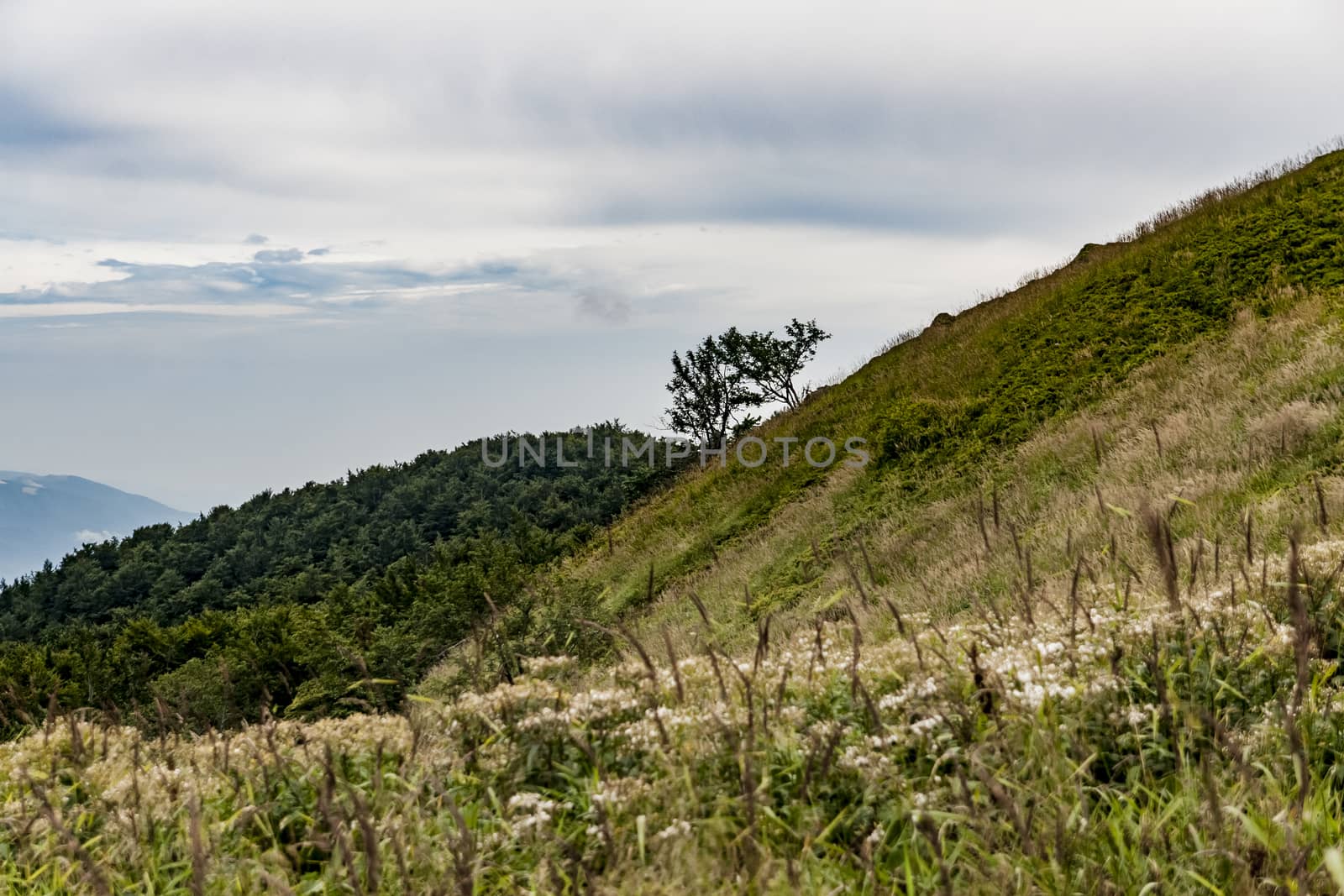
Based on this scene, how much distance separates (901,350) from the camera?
25328 mm

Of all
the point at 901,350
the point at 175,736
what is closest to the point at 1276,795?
the point at 175,736

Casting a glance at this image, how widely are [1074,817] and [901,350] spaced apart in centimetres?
2358

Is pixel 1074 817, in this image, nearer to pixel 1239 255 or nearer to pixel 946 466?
pixel 946 466

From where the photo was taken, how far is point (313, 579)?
38562 millimetres

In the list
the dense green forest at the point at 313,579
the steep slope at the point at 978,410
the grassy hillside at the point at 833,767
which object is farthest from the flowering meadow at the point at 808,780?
the dense green forest at the point at 313,579

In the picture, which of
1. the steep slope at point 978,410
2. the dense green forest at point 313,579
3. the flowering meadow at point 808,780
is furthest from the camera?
the dense green forest at point 313,579

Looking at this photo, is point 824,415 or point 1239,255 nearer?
point 1239,255

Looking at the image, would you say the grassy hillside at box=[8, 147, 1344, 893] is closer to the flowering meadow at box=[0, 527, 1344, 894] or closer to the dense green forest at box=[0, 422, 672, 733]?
the flowering meadow at box=[0, 527, 1344, 894]

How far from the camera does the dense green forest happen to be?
1917 cm

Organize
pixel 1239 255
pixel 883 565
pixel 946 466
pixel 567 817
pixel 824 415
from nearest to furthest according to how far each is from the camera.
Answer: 1. pixel 567 817
2. pixel 883 565
3. pixel 946 466
4. pixel 1239 255
5. pixel 824 415

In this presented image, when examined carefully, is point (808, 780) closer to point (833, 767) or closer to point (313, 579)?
point (833, 767)

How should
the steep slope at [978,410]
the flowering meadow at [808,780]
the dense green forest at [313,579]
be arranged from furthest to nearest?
the dense green forest at [313,579]
the steep slope at [978,410]
the flowering meadow at [808,780]

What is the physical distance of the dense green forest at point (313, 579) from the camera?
19.2 metres

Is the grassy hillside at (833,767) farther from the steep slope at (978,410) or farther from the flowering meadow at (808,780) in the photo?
the steep slope at (978,410)
